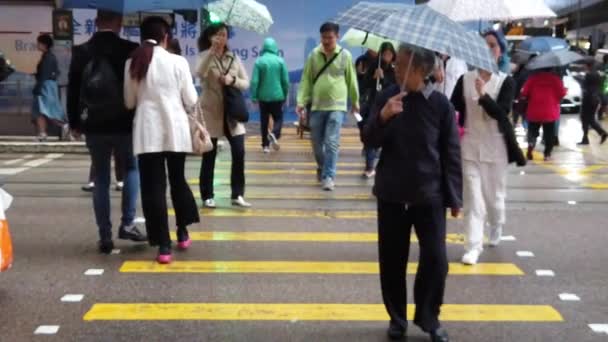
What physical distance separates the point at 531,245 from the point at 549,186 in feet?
11.8

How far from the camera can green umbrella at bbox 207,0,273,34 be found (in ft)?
37.2

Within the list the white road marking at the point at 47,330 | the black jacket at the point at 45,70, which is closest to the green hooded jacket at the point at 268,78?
the black jacket at the point at 45,70

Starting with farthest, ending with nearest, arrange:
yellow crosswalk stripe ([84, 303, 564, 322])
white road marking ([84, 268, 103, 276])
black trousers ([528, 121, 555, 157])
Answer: black trousers ([528, 121, 555, 157]), white road marking ([84, 268, 103, 276]), yellow crosswalk stripe ([84, 303, 564, 322])

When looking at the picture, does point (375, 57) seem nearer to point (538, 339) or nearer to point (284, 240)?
point (284, 240)

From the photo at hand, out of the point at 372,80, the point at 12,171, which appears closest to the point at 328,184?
the point at 372,80

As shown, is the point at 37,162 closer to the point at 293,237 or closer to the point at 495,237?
the point at 293,237

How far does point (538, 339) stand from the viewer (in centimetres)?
498

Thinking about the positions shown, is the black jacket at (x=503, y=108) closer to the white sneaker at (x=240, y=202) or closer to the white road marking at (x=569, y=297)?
the white road marking at (x=569, y=297)

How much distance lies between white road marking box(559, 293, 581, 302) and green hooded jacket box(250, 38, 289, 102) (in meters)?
8.25

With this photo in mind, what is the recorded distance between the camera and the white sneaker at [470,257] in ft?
21.7

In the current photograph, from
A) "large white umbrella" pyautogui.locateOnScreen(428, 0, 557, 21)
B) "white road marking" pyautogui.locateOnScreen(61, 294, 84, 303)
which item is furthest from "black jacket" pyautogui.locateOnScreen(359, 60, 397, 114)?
"white road marking" pyautogui.locateOnScreen(61, 294, 84, 303)

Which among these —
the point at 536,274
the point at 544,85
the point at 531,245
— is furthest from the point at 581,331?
the point at 544,85

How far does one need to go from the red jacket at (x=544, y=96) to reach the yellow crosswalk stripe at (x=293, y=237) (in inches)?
244

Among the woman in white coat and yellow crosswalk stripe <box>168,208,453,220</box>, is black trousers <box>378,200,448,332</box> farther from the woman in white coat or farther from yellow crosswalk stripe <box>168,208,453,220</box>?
yellow crosswalk stripe <box>168,208,453,220</box>
